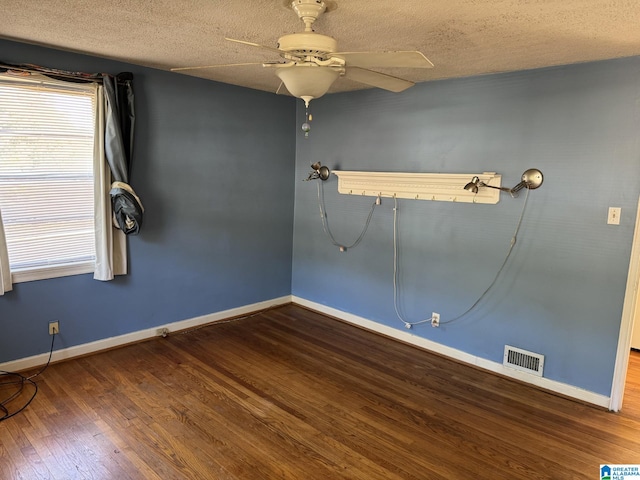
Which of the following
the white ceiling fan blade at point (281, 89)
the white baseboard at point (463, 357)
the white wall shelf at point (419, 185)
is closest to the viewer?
the white ceiling fan blade at point (281, 89)

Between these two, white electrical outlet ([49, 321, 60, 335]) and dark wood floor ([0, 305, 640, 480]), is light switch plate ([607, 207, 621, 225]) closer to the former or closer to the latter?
dark wood floor ([0, 305, 640, 480])

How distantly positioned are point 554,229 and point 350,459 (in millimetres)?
2023

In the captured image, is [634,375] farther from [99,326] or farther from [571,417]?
[99,326]

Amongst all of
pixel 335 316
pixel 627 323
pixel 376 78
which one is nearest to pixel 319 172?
pixel 335 316

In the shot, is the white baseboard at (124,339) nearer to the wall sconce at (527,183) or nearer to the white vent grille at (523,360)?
the white vent grille at (523,360)

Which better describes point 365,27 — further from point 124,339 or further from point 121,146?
point 124,339

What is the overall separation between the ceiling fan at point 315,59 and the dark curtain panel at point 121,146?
1.63 metres

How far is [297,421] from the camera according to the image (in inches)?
104

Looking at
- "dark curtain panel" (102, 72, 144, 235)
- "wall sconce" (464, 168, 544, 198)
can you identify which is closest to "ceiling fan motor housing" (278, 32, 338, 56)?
"wall sconce" (464, 168, 544, 198)

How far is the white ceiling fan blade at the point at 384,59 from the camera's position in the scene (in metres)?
1.77

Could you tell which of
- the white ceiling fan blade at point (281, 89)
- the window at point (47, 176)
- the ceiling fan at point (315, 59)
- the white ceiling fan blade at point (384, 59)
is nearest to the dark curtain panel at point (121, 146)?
the window at point (47, 176)

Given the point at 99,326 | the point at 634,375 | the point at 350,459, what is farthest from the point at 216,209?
the point at 634,375

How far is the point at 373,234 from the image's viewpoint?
407 cm

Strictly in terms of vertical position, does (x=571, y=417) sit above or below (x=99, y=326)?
below
